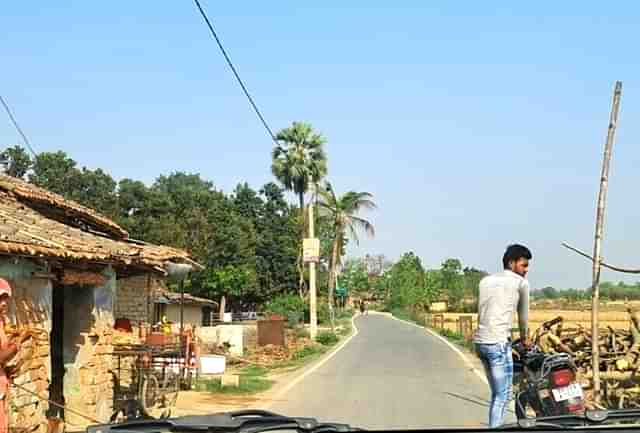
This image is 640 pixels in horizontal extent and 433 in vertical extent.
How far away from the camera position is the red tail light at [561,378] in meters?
7.10

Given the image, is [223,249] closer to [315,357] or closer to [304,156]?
[304,156]

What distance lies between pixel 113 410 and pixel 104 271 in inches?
81.8

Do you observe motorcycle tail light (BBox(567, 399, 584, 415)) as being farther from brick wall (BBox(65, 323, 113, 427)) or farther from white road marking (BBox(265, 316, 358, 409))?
white road marking (BBox(265, 316, 358, 409))

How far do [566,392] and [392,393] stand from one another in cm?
850

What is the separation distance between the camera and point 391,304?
8425 cm

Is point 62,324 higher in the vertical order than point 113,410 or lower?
higher

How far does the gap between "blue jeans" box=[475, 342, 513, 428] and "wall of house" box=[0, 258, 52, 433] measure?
4848 mm

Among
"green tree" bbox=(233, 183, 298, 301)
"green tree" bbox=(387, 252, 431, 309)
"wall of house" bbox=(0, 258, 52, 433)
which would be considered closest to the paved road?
"wall of house" bbox=(0, 258, 52, 433)

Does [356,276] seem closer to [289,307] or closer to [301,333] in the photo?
[289,307]

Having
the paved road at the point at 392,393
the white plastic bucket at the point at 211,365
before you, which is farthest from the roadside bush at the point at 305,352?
the white plastic bucket at the point at 211,365

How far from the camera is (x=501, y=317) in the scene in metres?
7.75

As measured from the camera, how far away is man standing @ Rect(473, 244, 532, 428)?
25.4 ft

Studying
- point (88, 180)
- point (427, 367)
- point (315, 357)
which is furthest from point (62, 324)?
point (88, 180)

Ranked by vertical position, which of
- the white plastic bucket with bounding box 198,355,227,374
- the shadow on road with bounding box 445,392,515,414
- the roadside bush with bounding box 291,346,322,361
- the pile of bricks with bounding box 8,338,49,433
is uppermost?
the pile of bricks with bounding box 8,338,49,433
